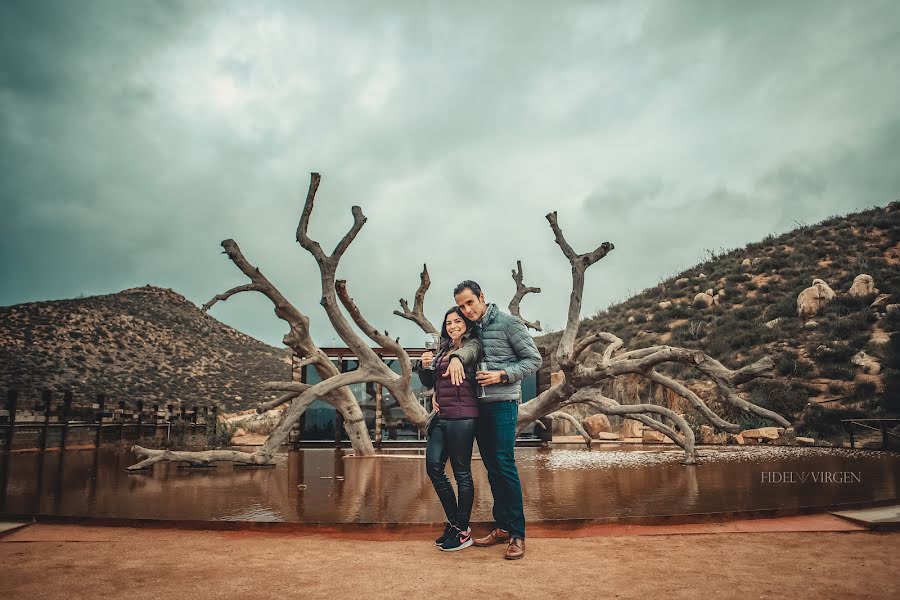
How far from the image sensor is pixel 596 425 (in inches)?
737

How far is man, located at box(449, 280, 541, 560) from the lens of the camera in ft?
11.5

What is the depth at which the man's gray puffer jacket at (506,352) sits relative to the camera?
363cm

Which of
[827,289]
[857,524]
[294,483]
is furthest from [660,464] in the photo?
[827,289]

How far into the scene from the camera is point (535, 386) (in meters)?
15.9

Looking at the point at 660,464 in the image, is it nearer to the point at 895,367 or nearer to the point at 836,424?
the point at 836,424

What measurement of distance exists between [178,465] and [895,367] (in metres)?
20.3

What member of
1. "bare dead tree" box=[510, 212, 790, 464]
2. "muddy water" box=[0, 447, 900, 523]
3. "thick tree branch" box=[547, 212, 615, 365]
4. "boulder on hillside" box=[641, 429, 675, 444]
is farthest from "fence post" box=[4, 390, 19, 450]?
"boulder on hillside" box=[641, 429, 675, 444]

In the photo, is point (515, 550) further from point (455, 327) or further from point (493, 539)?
point (455, 327)

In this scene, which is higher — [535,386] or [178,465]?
[535,386]

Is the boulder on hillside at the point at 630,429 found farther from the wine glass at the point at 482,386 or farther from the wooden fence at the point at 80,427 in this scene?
the wine glass at the point at 482,386

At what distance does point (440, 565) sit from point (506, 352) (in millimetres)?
1431

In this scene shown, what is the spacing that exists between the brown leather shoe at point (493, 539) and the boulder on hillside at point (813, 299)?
2403 centimetres

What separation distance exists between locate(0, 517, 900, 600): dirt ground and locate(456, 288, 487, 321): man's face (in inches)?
63.5

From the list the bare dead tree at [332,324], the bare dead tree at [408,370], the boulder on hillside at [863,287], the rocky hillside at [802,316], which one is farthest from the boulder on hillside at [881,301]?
the bare dead tree at [332,324]
